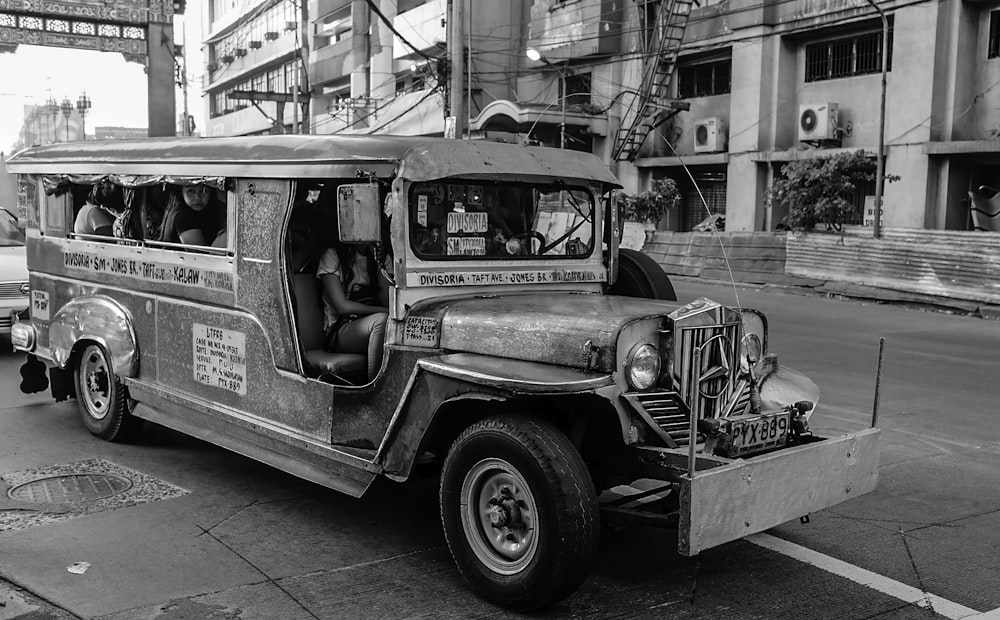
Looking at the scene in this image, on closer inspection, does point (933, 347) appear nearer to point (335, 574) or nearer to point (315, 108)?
point (335, 574)

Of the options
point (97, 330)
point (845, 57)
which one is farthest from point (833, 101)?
point (97, 330)

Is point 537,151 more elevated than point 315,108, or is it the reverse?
point 315,108

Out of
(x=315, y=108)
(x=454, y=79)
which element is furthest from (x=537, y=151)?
(x=315, y=108)

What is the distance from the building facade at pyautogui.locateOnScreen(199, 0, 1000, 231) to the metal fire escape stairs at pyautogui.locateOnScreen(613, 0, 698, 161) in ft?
0.19

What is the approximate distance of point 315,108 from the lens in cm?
4662

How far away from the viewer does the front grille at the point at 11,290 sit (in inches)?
415

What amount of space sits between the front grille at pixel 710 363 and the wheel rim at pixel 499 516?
85 centimetres

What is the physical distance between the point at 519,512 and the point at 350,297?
1.95 meters

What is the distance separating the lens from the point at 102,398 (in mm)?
7086

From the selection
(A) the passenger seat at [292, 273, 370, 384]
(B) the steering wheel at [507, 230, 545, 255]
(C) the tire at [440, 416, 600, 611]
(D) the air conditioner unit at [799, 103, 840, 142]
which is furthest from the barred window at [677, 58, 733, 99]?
(C) the tire at [440, 416, 600, 611]

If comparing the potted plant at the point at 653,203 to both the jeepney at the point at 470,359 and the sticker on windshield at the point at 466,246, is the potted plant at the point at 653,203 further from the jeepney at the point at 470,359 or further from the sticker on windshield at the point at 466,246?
the sticker on windshield at the point at 466,246

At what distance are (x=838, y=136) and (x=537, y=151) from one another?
19.0 meters

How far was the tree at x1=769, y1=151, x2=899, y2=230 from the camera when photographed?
1977cm

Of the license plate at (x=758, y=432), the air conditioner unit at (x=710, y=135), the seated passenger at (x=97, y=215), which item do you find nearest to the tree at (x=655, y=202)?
the air conditioner unit at (x=710, y=135)
